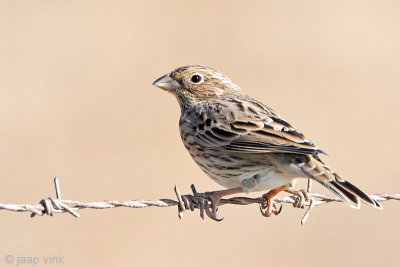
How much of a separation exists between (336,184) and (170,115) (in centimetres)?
1027

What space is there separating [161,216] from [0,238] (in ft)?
8.66

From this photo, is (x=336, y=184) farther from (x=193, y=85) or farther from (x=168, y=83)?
(x=168, y=83)

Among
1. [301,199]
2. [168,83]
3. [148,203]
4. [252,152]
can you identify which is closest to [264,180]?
[252,152]

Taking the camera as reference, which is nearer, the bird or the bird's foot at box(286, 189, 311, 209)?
the bird

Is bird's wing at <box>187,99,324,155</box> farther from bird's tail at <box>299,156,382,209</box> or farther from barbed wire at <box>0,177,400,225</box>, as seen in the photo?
barbed wire at <box>0,177,400,225</box>

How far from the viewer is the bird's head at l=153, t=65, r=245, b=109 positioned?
8508 millimetres

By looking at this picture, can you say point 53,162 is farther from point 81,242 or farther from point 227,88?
point 227,88

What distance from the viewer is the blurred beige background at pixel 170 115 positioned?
1266cm

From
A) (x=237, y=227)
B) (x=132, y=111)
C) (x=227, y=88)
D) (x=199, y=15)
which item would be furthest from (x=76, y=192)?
(x=199, y=15)

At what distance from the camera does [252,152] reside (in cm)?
692

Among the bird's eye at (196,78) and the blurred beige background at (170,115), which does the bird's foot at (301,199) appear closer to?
the bird's eye at (196,78)

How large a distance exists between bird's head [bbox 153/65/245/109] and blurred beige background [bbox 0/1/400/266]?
4.00 meters

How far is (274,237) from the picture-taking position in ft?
42.9

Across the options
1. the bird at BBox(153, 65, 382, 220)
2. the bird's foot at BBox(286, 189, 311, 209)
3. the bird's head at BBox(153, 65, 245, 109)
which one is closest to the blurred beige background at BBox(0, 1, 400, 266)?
the bird's head at BBox(153, 65, 245, 109)
